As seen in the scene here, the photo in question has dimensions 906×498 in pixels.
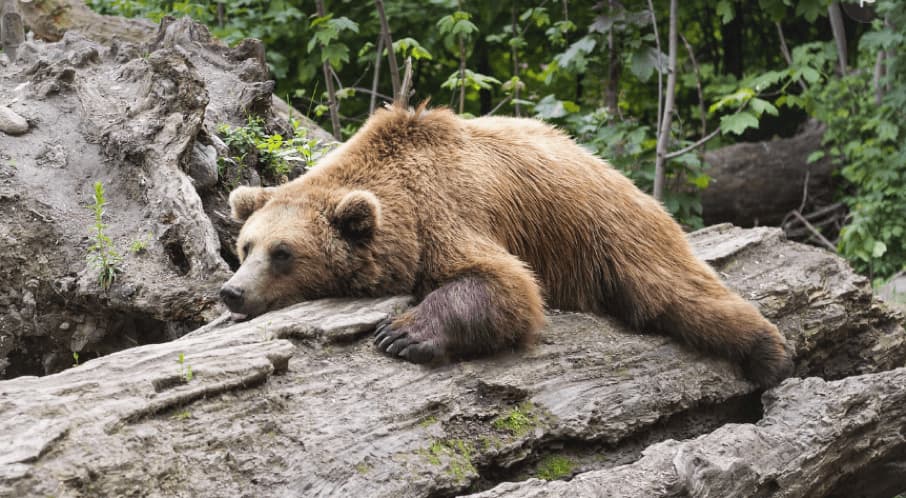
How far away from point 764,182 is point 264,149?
22.2 feet

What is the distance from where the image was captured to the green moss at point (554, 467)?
13.0 ft

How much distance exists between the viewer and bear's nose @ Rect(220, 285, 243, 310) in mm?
4184

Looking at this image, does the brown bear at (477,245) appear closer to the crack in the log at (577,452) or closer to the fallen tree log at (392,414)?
the fallen tree log at (392,414)

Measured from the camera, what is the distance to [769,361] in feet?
16.2

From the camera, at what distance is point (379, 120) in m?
4.93

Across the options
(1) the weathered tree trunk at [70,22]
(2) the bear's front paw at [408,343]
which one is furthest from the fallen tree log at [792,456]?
(1) the weathered tree trunk at [70,22]

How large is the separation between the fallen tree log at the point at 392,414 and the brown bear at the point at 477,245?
14 centimetres

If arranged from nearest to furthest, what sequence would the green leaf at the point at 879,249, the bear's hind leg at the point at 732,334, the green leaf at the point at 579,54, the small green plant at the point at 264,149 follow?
the bear's hind leg at the point at 732,334 → the small green plant at the point at 264,149 → the green leaf at the point at 579,54 → the green leaf at the point at 879,249

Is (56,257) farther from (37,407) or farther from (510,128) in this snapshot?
(510,128)

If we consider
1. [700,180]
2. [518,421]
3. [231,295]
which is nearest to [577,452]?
[518,421]

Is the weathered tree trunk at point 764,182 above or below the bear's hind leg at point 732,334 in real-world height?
above

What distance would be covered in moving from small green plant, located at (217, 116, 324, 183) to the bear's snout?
1.88 m

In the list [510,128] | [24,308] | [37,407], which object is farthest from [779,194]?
[37,407]

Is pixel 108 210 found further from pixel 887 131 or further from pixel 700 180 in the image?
pixel 887 131
